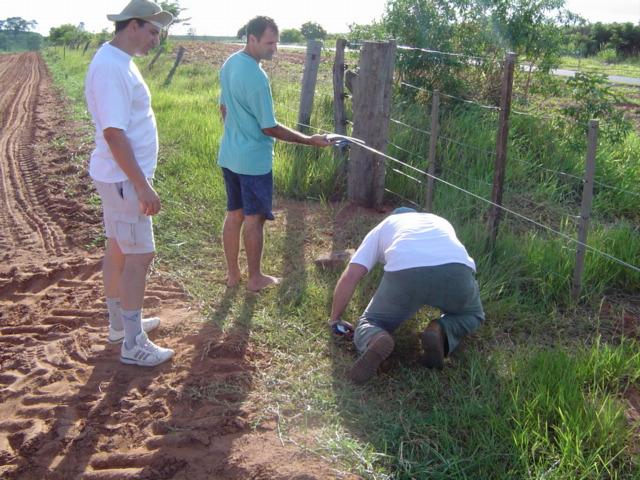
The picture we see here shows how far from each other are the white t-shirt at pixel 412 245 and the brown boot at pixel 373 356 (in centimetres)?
40

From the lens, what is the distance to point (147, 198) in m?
3.18

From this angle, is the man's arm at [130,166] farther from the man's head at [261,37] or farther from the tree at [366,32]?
the tree at [366,32]

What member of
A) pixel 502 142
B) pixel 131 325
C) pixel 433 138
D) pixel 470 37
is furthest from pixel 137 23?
pixel 470 37

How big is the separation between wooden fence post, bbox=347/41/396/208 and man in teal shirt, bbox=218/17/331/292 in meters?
→ 1.53

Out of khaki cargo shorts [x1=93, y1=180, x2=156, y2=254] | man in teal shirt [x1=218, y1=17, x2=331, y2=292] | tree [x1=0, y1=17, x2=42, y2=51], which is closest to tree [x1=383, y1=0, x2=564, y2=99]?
man in teal shirt [x1=218, y1=17, x2=331, y2=292]

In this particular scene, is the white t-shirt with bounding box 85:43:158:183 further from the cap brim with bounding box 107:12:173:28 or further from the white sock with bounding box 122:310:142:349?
the white sock with bounding box 122:310:142:349

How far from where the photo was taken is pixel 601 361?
338 centimetres

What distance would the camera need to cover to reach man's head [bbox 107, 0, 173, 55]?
10.3 feet

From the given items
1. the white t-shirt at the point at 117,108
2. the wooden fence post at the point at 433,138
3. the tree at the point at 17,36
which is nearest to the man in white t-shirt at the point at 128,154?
the white t-shirt at the point at 117,108

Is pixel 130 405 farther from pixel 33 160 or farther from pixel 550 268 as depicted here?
pixel 33 160

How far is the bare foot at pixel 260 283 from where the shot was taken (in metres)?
4.52

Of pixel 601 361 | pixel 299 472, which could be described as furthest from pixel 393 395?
pixel 601 361

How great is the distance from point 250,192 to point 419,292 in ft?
4.72

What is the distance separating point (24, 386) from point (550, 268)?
3.35 meters
